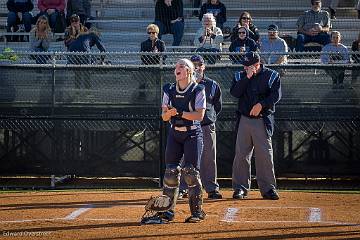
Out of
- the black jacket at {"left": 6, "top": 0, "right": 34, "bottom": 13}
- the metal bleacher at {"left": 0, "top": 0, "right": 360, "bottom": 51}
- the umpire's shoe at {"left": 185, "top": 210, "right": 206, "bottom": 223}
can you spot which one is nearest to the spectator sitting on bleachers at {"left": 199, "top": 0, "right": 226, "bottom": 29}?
the metal bleacher at {"left": 0, "top": 0, "right": 360, "bottom": 51}

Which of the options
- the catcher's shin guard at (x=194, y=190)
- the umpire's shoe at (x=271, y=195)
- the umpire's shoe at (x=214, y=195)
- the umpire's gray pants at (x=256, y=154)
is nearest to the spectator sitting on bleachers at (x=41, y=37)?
the umpire's gray pants at (x=256, y=154)

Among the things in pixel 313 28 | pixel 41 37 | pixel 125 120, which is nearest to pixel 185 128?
pixel 125 120

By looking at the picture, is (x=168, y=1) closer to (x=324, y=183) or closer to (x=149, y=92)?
(x=149, y=92)

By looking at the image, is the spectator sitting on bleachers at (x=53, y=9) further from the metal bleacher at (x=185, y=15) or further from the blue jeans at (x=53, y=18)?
the metal bleacher at (x=185, y=15)

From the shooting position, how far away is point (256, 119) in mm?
12508

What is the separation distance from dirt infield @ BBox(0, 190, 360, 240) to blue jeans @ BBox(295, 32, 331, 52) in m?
5.17

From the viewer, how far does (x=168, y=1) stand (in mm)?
19062

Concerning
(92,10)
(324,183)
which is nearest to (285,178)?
(324,183)

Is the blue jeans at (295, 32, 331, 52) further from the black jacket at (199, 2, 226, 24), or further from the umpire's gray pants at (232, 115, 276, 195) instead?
the umpire's gray pants at (232, 115, 276, 195)

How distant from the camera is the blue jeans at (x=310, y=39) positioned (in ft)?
57.9

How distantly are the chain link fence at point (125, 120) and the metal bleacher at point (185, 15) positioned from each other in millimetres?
5061

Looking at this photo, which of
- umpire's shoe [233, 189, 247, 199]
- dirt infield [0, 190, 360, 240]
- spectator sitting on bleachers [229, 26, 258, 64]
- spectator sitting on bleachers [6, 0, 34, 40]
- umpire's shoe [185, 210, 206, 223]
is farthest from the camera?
spectator sitting on bleachers [6, 0, 34, 40]

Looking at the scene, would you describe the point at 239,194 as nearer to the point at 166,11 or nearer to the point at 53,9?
the point at 166,11

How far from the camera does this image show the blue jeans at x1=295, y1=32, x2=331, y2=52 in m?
17.6
